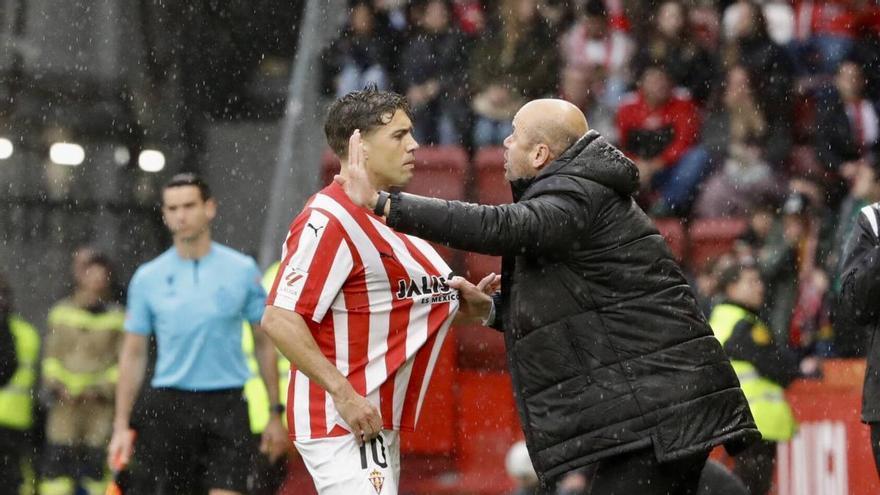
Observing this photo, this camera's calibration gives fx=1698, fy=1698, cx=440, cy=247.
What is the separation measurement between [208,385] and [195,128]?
4.47 m

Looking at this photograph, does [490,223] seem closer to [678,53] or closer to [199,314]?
[199,314]

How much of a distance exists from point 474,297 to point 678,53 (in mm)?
6541

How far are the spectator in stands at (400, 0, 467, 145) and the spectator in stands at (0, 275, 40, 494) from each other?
2987 mm

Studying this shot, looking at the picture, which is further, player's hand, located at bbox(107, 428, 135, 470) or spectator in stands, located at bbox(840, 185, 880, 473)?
player's hand, located at bbox(107, 428, 135, 470)

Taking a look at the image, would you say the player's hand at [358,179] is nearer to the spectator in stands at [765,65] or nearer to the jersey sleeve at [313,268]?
the jersey sleeve at [313,268]

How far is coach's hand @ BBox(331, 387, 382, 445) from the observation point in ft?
18.1

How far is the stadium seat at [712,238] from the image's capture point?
11055 mm

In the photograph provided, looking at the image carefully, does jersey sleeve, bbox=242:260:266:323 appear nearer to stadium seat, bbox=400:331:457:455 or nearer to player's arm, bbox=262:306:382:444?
stadium seat, bbox=400:331:457:455

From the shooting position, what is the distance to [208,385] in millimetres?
8547

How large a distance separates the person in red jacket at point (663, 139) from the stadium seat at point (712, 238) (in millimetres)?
296

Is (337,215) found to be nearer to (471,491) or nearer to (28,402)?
(471,491)

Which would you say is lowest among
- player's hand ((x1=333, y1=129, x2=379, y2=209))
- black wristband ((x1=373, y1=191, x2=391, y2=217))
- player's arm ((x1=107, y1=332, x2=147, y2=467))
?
player's arm ((x1=107, y1=332, x2=147, y2=467))

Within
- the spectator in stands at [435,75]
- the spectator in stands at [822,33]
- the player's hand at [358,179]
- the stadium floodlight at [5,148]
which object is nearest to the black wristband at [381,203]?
the player's hand at [358,179]

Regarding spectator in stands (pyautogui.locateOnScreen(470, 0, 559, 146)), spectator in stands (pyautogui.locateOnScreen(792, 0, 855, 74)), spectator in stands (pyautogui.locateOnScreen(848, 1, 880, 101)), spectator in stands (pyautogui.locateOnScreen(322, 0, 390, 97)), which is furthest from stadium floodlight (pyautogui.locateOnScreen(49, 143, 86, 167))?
spectator in stands (pyautogui.locateOnScreen(848, 1, 880, 101))
